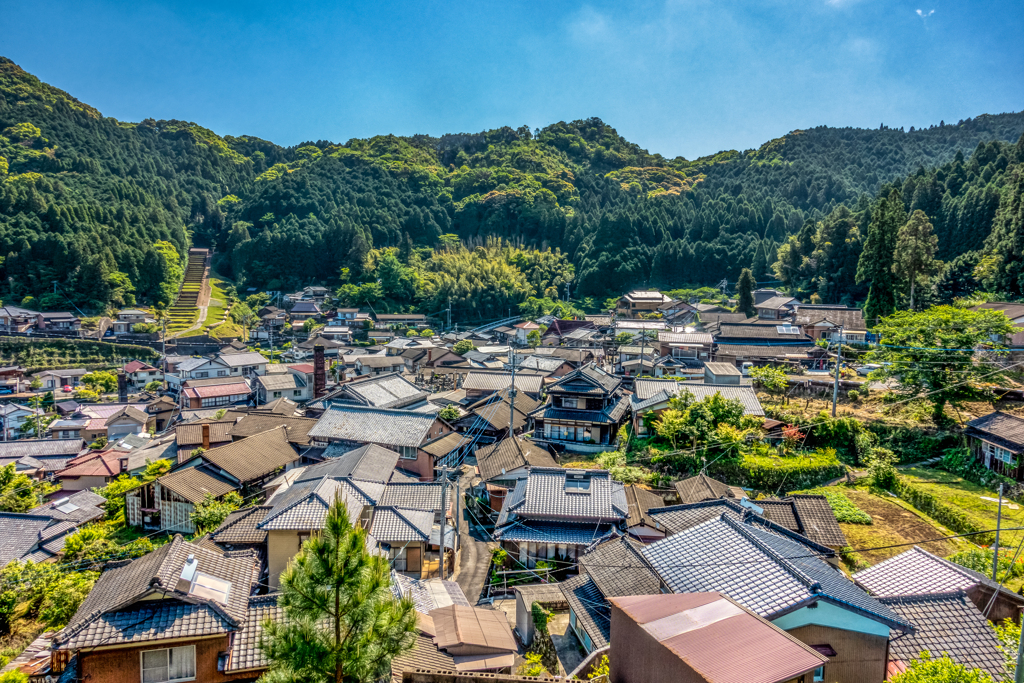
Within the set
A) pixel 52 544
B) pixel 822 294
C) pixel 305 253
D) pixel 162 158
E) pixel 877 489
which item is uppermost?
pixel 162 158

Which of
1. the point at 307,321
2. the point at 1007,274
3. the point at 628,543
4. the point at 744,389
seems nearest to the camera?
the point at 628,543

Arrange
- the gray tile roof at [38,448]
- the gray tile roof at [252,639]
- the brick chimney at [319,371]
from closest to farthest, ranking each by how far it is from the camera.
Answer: the gray tile roof at [252,639]
the gray tile roof at [38,448]
the brick chimney at [319,371]

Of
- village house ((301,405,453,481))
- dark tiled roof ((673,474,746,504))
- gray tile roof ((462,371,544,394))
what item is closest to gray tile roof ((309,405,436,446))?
village house ((301,405,453,481))

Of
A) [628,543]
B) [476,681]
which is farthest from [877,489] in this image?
[476,681]

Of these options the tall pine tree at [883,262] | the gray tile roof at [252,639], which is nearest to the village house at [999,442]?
the tall pine tree at [883,262]

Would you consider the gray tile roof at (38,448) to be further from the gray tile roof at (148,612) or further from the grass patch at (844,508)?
the grass patch at (844,508)

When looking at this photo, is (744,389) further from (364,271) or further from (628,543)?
(364,271)
